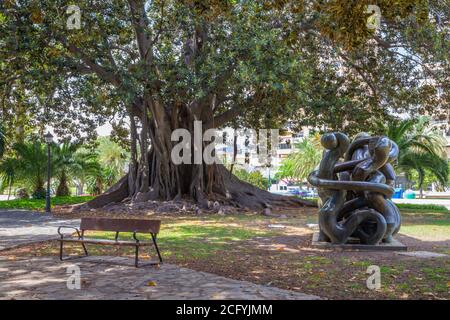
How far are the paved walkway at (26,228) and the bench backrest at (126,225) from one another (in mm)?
2360

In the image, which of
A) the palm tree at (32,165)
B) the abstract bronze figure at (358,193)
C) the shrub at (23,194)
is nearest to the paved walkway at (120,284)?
the abstract bronze figure at (358,193)

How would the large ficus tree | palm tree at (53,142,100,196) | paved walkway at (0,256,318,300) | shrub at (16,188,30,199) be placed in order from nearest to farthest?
paved walkway at (0,256,318,300), the large ficus tree, shrub at (16,188,30,199), palm tree at (53,142,100,196)

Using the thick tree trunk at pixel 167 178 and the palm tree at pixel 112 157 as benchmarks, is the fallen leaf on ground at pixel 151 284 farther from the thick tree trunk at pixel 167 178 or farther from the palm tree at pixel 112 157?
the palm tree at pixel 112 157

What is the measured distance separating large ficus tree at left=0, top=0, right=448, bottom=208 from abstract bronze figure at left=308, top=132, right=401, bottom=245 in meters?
3.10

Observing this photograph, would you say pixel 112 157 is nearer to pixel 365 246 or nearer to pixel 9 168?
pixel 9 168

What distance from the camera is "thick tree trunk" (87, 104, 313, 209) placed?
2075 cm

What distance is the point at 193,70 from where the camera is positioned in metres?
17.2

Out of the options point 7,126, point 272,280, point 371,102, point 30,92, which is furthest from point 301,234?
point 7,126

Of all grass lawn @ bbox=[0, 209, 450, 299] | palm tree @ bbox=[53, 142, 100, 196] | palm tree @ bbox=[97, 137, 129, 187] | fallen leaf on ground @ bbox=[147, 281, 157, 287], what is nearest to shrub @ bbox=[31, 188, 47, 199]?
palm tree @ bbox=[53, 142, 100, 196]

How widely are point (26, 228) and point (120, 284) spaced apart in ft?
27.0

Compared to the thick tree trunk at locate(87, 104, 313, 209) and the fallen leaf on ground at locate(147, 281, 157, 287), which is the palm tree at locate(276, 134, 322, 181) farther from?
→ the fallen leaf on ground at locate(147, 281, 157, 287)

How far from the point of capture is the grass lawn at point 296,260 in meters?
6.30

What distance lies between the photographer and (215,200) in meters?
21.1
